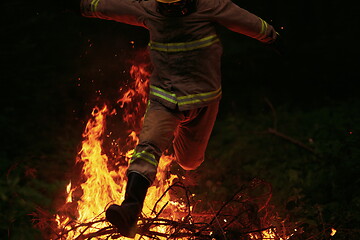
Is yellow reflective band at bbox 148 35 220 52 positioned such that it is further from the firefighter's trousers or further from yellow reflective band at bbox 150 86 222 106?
the firefighter's trousers

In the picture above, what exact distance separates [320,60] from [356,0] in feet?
5.70

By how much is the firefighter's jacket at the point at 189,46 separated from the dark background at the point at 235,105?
0.93 metres

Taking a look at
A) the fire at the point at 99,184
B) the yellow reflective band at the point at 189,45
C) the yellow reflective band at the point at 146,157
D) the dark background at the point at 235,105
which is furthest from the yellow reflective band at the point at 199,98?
the dark background at the point at 235,105

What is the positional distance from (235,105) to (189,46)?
6.68 m

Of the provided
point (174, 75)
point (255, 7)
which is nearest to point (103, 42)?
point (255, 7)

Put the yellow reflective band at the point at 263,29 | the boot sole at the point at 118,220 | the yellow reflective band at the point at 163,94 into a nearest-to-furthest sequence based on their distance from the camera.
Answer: the boot sole at the point at 118,220 < the yellow reflective band at the point at 163,94 < the yellow reflective band at the point at 263,29

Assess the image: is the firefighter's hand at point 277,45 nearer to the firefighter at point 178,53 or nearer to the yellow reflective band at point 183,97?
the firefighter at point 178,53

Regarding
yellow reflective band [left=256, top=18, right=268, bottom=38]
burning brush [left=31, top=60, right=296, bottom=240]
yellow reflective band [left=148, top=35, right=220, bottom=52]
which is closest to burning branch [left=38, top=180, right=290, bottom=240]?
burning brush [left=31, top=60, right=296, bottom=240]

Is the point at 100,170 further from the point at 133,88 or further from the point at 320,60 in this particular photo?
the point at 320,60

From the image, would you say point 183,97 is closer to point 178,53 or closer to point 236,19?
point 178,53

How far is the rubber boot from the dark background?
1.03 meters

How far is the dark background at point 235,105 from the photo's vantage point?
585 cm

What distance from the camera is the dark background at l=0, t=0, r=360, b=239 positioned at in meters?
5.85

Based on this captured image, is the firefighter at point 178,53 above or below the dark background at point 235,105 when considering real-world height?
above
